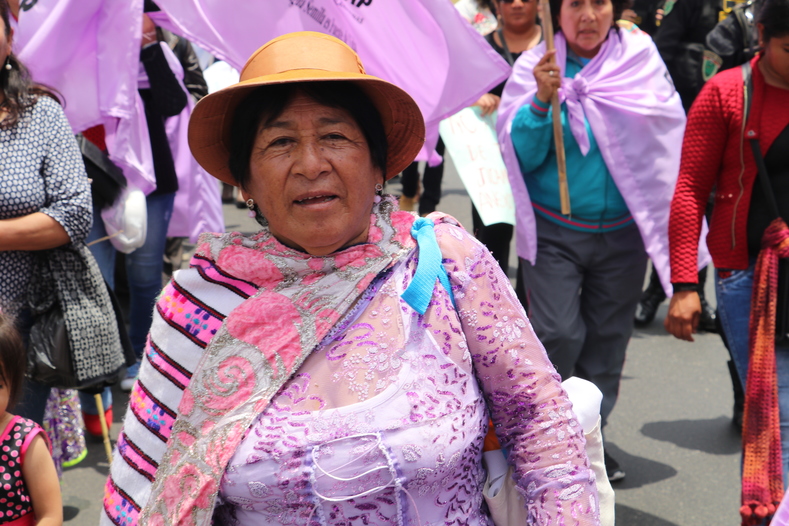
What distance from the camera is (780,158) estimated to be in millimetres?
2992

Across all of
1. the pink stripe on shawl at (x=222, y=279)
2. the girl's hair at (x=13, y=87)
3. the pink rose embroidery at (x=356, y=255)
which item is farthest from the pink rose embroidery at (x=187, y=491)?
the girl's hair at (x=13, y=87)

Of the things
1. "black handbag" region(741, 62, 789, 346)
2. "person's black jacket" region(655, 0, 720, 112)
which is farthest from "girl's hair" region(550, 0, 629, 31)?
"person's black jacket" region(655, 0, 720, 112)

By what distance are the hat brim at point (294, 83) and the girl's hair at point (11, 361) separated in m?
0.82

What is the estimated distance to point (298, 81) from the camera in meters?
1.79

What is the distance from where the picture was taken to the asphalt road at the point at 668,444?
390 centimetres

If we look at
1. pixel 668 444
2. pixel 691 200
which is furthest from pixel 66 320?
pixel 668 444

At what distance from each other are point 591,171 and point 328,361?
2.27 m

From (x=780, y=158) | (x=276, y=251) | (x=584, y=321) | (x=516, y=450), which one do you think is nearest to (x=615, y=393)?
(x=584, y=321)

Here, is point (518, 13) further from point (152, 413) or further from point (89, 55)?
point (152, 413)

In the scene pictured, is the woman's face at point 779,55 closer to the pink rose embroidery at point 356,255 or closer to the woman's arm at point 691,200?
the woman's arm at point 691,200

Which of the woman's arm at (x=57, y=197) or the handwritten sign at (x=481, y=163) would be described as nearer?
the woman's arm at (x=57, y=197)

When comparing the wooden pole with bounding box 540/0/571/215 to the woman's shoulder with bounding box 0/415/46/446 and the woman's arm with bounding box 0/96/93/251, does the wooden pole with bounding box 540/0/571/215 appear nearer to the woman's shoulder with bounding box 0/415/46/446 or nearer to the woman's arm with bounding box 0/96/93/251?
the woman's arm with bounding box 0/96/93/251

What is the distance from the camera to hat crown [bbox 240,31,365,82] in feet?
6.02

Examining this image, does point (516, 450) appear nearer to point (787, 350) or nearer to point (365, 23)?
point (787, 350)
